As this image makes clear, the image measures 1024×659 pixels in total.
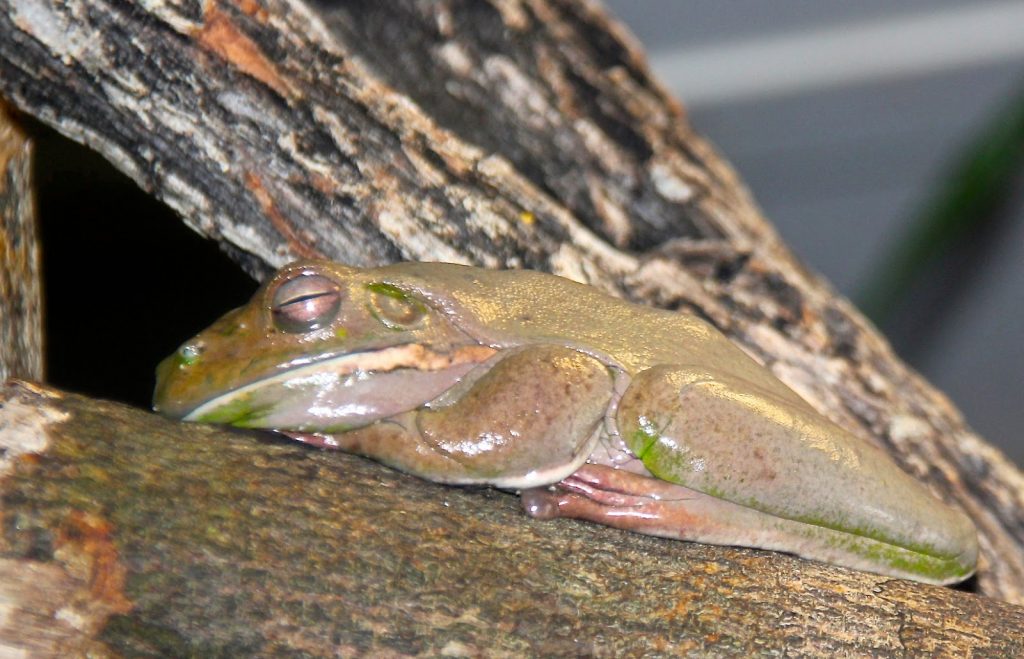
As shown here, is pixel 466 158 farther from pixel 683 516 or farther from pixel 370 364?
pixel 683 516

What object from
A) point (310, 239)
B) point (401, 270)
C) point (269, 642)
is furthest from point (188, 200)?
point (269, 642)

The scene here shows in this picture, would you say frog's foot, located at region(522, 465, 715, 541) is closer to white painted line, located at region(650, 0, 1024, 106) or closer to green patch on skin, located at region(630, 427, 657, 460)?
green patch on skin, located at region(630, 427, 657, 460)

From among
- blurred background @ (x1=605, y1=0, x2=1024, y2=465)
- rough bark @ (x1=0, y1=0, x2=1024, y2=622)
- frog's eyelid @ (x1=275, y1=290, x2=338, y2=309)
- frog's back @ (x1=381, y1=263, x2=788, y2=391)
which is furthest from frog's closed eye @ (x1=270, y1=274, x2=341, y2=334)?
blurred background @ (x1=605, y1=0, x2=1024, y2=465)

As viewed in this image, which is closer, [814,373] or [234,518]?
[234,518]

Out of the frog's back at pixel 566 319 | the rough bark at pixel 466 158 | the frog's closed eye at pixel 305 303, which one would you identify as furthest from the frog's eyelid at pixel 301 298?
the rough bark at pixel 466 158

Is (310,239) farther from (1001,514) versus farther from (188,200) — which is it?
(1001,514)
